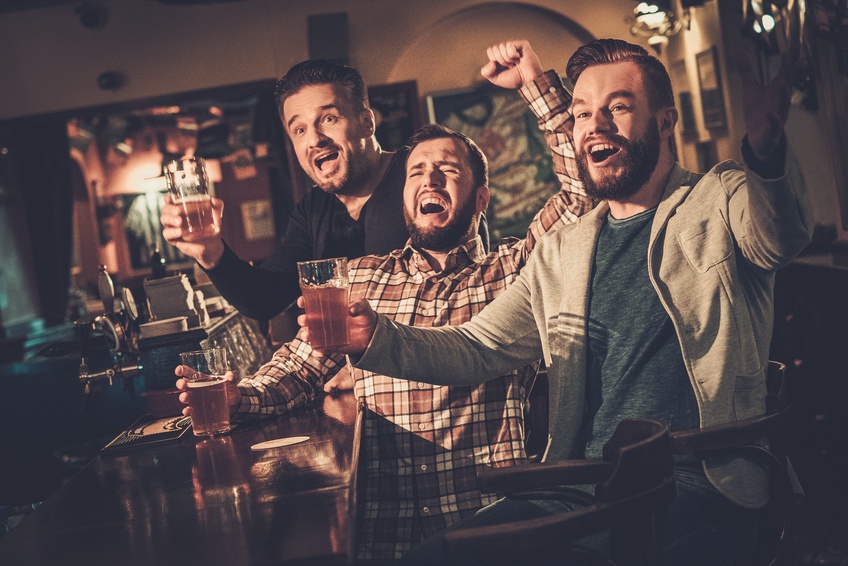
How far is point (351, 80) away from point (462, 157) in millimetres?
648

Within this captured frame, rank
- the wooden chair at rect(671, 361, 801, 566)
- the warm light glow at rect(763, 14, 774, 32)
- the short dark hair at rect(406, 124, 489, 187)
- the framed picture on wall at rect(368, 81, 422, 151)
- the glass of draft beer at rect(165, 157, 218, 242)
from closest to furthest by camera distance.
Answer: the wooden chair at rect(671, 361, 801, 566) < the glass of draft beer at rect(165, 157, 218, 242) < the short dark hair at rect(406, 124, 489, 187) < the warm light glow at rect(763, 14, 774, 32) < the framed picture on wall at rect(368, 81, 422, 151)

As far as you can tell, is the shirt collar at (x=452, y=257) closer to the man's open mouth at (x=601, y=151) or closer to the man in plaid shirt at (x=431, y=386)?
the man in plaid shirt at (x=431, y=386)

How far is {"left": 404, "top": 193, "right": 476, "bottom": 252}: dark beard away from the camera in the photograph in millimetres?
2496

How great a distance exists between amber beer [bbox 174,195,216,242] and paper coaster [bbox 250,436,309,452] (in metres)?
0.56

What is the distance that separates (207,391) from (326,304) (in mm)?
527

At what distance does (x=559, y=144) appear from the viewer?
235cm

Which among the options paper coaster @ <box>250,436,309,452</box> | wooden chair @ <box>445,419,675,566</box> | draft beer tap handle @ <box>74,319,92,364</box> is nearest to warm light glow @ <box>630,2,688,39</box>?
draft beer tap handle @ <box>74,319,92,364</box>

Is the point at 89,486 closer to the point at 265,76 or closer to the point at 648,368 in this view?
the point at 648,368

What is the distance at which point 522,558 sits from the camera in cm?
129

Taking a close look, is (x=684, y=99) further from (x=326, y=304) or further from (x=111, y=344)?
(x=326, y=304)

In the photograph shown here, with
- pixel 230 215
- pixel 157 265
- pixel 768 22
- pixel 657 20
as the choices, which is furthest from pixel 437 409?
pixel 230 215

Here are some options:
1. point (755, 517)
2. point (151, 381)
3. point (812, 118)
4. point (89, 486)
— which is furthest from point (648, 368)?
point (812, 118)

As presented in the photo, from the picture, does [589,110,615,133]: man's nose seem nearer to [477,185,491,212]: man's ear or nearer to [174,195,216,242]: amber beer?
[477,185,491,212]: man's ear

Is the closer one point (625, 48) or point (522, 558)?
point (522, 558)
